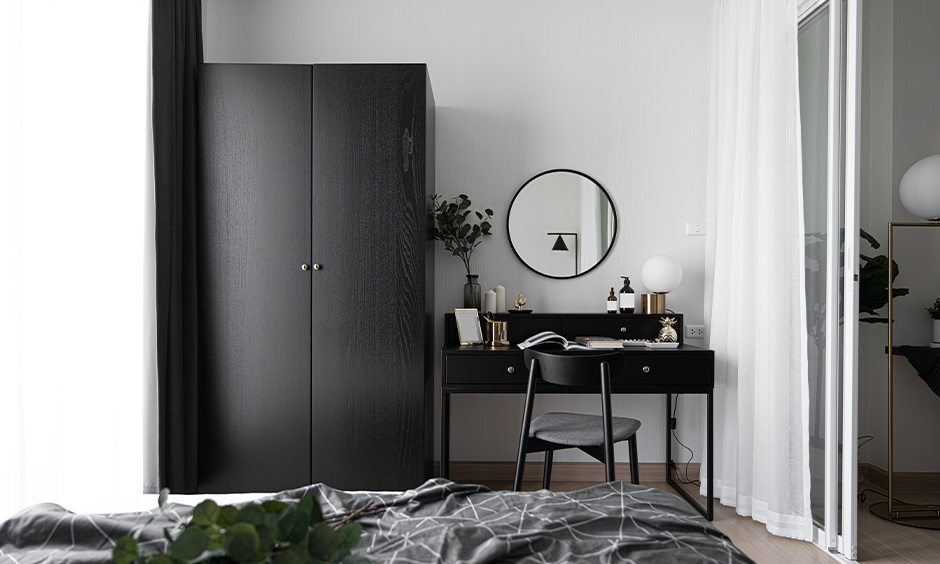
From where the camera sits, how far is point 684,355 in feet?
8.59

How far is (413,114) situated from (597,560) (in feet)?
6.82

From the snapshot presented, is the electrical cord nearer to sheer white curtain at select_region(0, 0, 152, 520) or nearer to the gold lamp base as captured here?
the gold lamp base

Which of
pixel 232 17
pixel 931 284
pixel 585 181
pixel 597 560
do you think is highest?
pixel 232 17

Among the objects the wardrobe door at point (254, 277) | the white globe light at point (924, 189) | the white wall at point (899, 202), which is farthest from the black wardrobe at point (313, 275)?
the white wall at point (899, 202)

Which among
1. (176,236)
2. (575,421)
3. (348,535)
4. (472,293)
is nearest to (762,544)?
(575,421)

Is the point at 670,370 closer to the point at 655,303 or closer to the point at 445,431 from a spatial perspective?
the point at 655,303

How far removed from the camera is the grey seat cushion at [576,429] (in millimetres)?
2195

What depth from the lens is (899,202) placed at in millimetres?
3031

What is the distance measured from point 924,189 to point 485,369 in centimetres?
217

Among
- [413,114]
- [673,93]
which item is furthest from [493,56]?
[673,93]

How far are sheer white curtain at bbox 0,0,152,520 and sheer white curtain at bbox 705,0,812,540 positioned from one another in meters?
2.43

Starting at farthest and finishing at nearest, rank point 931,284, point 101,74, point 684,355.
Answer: point 931,284 < point 684,355 < point 101,74

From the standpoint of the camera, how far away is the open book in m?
2.72

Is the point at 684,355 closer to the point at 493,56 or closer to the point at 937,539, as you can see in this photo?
the point at 937,539
